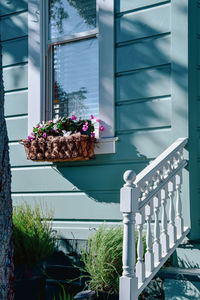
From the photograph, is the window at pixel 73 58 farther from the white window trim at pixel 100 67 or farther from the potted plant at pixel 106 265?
the potted plant at pixel 106 265

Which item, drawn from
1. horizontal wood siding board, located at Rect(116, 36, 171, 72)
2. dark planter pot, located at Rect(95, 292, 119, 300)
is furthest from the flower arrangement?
dark planter pot, located at Rect(95, 292, 119, 300)

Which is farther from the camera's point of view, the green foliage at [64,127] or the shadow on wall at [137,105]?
the green foliage at [64,127]

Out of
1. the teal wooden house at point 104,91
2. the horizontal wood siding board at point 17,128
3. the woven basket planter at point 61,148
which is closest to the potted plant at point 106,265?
the teal wooden house at point 104,91

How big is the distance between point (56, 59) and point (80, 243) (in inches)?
81.9

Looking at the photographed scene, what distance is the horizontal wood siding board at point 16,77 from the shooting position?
531 centimetres

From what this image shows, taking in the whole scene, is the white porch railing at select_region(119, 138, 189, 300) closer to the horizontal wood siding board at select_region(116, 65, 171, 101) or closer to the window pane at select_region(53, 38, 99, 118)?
the horizontal wood siding board at select_region(116, 65, 171, 101)

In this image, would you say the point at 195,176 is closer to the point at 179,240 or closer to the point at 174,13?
the point at 179,240

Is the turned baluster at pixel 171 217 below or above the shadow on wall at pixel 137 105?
below

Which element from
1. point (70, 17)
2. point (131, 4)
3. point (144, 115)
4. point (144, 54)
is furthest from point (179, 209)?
point (70, 17)

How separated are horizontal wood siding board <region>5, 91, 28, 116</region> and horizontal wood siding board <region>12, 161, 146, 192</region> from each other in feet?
2.21

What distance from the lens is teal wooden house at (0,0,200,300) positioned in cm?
419

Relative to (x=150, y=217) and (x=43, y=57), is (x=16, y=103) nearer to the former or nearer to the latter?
(x=43, y=57)

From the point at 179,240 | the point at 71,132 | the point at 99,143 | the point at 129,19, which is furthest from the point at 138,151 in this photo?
the point at 129,19

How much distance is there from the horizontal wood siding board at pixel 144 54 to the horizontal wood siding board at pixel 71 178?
3.20 feet
